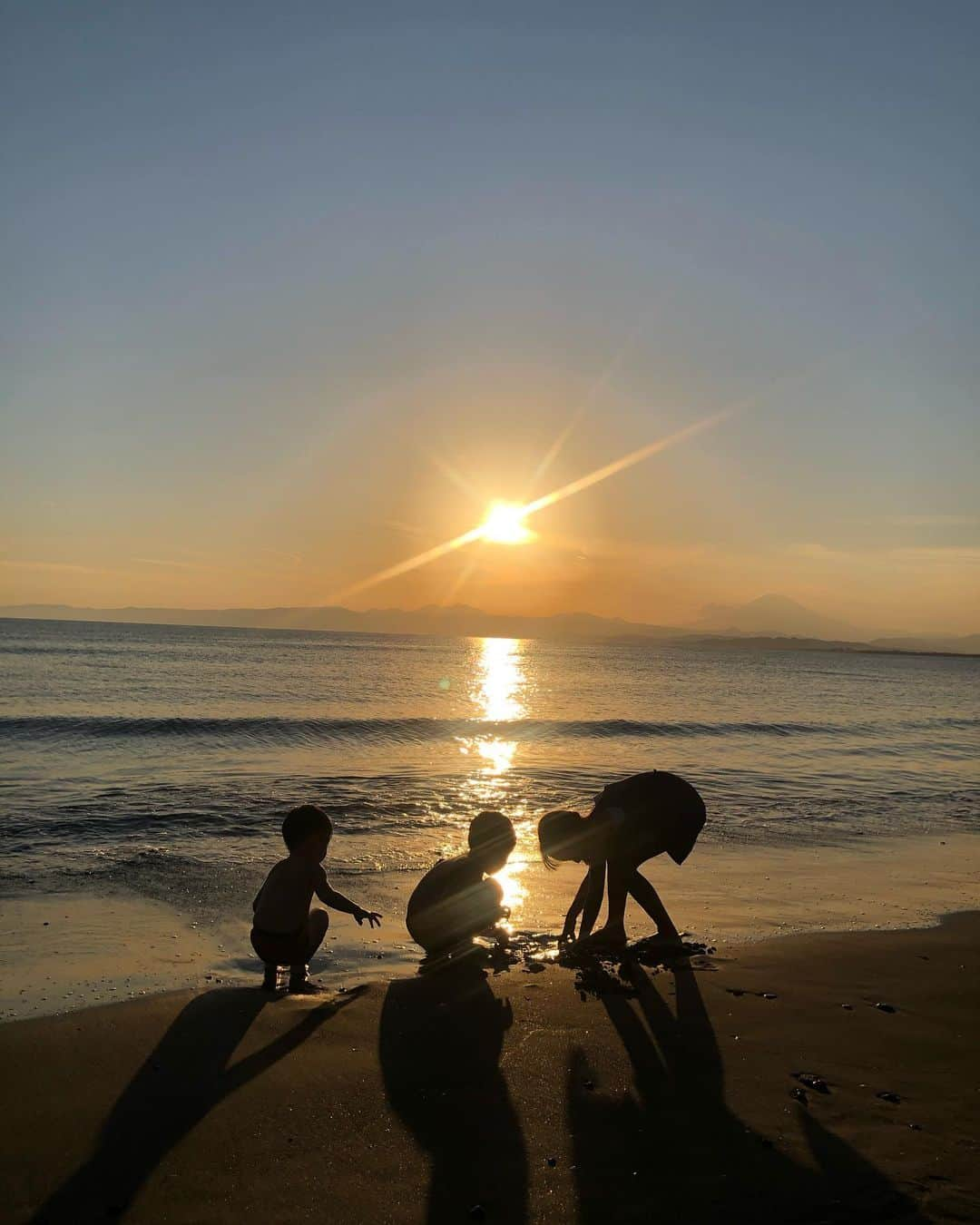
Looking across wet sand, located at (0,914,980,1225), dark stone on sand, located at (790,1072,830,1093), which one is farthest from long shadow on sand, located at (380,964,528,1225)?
dark stone on sand, located at (790,1072,830,1093)

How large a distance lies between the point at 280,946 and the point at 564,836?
200 centimetres

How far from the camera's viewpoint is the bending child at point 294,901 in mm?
5863

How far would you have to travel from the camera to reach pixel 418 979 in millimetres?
5992

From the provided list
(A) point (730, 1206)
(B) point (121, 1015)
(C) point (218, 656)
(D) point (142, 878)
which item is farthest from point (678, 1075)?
(C) point (218, 656)

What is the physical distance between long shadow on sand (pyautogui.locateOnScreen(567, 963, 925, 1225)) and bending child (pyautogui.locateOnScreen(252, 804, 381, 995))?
6.61ft

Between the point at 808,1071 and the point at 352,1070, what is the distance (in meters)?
2.25

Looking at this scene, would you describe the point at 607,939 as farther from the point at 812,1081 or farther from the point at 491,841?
the point at 812,1081

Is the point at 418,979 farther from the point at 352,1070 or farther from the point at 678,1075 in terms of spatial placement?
the point at 678,1075

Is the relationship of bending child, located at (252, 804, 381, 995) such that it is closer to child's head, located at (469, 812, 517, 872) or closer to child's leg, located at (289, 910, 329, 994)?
child's leg, located at (289, 910, 329, 994)

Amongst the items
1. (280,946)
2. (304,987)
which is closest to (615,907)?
(304,987)

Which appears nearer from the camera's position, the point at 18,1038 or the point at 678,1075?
the point at 678,1075

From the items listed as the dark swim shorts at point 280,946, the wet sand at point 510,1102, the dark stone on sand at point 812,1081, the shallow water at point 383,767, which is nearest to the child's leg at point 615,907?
the wet sand at point 510,1102

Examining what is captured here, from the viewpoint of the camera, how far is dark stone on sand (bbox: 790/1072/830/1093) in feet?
14.4

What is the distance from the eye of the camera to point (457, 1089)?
4.35m
